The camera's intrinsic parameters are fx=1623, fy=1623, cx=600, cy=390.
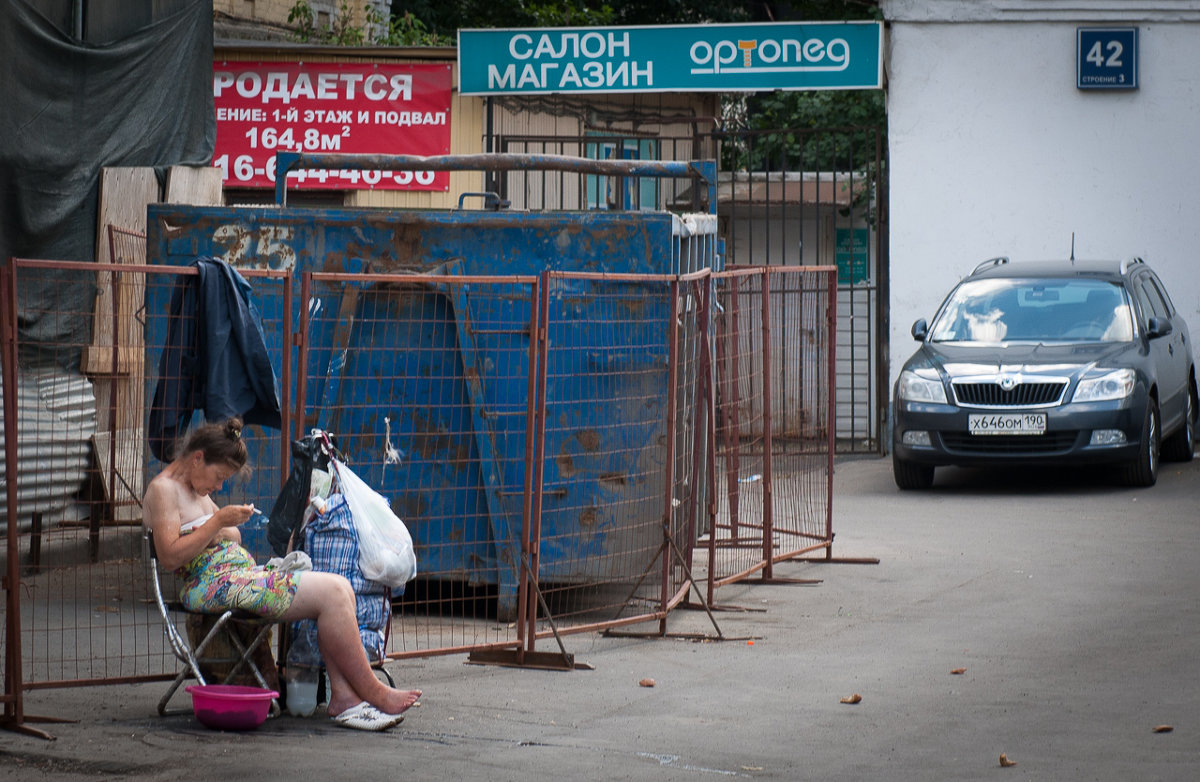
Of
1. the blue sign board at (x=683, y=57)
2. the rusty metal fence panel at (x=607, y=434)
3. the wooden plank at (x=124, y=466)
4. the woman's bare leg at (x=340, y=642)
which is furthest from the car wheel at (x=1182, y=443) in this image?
the woman's bare leg at (x=340, y=642)

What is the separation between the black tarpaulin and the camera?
11.8 meters

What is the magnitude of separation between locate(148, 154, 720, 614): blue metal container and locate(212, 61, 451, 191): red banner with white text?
924 cm

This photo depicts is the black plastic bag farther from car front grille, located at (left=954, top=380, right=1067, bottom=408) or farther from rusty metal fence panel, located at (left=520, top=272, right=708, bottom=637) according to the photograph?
car front grille, located at (left=954, top=380, right=1067, bottom=408)

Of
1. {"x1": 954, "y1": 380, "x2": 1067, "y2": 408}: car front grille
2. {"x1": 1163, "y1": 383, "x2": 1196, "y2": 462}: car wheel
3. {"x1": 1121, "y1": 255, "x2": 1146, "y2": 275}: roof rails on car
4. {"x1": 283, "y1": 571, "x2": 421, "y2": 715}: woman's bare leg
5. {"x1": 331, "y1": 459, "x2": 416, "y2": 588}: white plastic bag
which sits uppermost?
{"x1": 1121, "y1": 255, "x2": 1146, "y2": 275}: roof rails on car

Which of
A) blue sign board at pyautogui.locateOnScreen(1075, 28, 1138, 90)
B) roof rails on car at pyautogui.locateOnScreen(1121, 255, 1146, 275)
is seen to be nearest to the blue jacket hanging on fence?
roof rails on car at pyautogui.locateOnScreen(1121, 255, 1146, 275)

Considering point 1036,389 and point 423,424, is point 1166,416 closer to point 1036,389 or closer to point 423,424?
point 1036,389

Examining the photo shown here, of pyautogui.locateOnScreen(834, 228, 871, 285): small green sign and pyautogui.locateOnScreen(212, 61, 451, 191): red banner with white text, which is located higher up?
pyautogui.locateOnScreen(212, 61, 451, 191): red banner with white text

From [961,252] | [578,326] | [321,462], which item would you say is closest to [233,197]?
[961,252]

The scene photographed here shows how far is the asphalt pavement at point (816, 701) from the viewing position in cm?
548

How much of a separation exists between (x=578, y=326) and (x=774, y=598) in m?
2.00

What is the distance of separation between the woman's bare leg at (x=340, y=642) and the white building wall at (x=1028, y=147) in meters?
10.8

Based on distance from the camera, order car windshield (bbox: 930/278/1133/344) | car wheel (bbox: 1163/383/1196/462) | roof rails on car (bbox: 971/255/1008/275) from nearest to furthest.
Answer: car windshield (bbox: 930/278/1133/344) < car wheel (bbox: 1163/383/1196/462) < roof rails on car (bbox: 971/255/1008/275)

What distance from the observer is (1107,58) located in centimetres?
1567

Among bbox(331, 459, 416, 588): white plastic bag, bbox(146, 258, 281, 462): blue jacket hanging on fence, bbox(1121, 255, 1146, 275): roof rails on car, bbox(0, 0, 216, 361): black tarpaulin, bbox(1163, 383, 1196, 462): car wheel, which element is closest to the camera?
bbox(331, 459, 416, 588): white plastic bag
